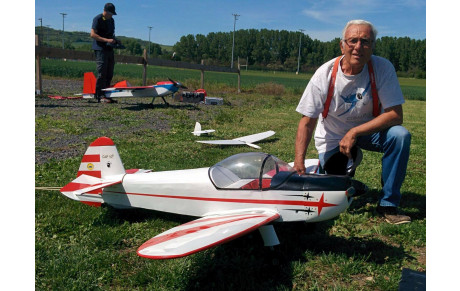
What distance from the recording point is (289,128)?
971 centimetres

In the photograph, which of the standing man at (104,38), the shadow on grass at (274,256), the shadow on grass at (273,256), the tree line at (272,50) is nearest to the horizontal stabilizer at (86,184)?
the shadow on grass at (273,256)

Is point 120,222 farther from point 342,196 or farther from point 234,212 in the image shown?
point 342,196

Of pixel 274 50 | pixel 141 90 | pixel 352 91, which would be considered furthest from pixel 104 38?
pixel 274 50

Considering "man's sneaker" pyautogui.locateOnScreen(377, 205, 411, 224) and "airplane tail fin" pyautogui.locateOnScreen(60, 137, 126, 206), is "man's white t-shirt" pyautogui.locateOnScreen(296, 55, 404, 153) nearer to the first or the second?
"man's sneaker" pyautogui.locateOnScreen(377, 205, 411, 224)

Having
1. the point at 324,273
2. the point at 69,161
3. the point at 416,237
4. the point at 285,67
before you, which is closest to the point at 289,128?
the point at 69,161

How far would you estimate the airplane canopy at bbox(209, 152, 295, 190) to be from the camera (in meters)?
3.21

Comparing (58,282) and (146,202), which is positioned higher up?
(146,202)

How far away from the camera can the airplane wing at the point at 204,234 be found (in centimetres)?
232

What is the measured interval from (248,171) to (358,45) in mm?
1450

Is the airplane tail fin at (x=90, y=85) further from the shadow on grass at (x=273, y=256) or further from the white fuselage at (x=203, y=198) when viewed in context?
the shadow on grass at (x=273, y=256)

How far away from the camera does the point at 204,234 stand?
2615mm

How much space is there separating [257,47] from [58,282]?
79962 millimetres

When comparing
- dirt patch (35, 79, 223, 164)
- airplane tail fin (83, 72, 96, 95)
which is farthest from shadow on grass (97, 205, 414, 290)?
airplane tail fin (83, 72, 96, 95)

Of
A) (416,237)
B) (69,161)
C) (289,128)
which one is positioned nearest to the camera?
(416,237)
